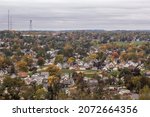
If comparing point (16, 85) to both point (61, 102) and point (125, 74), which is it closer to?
point (125, 74)

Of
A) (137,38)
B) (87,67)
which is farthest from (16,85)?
(137,38)

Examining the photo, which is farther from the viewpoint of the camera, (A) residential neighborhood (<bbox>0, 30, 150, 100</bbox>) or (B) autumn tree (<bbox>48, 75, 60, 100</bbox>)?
(B) autumn tree (<bbox>48, 75, 60, 100</bbox>)

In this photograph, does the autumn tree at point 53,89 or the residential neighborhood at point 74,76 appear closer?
the residential neighborhood at point 74,76

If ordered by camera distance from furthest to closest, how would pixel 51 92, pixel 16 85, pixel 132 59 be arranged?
pixel 132 59, pixel 16 85, pixel 51 92

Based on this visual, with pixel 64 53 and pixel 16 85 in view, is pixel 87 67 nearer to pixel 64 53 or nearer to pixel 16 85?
pixel 64 53

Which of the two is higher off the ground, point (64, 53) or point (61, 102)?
point (61, 102)

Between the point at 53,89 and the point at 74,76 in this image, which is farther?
the point at 74,76

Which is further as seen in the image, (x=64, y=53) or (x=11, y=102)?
(x=64, y=53)

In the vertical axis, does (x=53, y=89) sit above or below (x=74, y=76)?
above

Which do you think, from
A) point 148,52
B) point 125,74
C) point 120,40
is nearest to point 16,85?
point 125,74

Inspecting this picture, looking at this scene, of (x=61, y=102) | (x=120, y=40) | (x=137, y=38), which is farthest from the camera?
(x=137, y=38)
